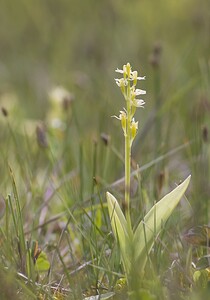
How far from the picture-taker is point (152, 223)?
1312 mm

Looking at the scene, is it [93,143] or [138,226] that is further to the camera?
[93,143]

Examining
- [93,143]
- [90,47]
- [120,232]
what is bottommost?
[120,232]

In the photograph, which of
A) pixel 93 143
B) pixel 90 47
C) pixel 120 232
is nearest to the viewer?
pixel 120 232

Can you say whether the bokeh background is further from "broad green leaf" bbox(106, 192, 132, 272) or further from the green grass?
"broad green leaf" bbox(106, 192, 132, 272)

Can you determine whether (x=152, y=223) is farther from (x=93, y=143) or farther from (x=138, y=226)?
(x=93, y=143)

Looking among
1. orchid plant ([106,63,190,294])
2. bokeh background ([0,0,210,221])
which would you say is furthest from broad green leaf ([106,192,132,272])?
bokeh background ([0,0,210,221])

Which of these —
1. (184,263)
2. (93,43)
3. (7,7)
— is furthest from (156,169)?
(7,7)

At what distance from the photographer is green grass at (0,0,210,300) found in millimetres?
1389

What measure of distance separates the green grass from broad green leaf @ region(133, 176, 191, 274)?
0.03 metres

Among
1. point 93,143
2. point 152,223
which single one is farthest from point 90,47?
point 152,223

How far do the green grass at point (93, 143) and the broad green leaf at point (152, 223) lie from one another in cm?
3

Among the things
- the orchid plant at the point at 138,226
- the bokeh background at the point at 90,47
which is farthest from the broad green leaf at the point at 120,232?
the bokeh background at the point at 90,47

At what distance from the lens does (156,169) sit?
6.88 ft

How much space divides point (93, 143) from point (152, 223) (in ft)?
3.61
